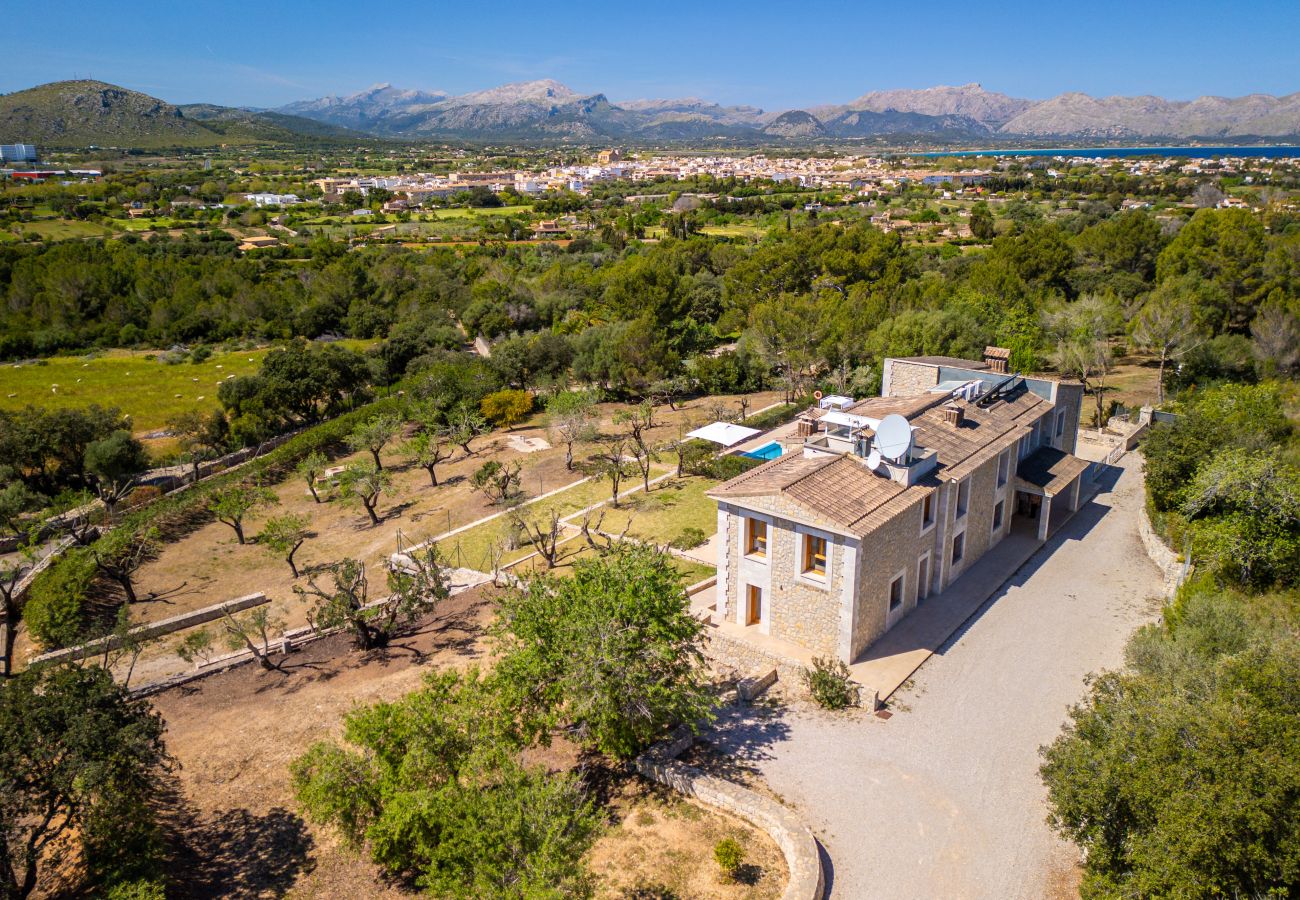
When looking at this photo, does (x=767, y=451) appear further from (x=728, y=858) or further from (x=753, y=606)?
(x=728, y=858)

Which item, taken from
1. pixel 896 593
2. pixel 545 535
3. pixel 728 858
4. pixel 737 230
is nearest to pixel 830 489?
pixel 896 593

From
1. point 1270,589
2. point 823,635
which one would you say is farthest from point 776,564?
point 1270,589

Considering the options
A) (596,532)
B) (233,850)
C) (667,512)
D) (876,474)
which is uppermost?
(876,474)

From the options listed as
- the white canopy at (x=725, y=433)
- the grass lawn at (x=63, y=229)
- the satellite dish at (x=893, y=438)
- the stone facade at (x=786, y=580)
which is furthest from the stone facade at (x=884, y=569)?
the grass lawn at (x=63, y=229)

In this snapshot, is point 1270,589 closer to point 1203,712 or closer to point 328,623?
point 1203,712

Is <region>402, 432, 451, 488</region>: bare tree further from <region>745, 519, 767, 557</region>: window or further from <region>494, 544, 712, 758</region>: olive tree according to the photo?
<region>494, 544, 712, 758</region>: olive tree

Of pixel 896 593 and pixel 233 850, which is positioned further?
pixel 896 593
